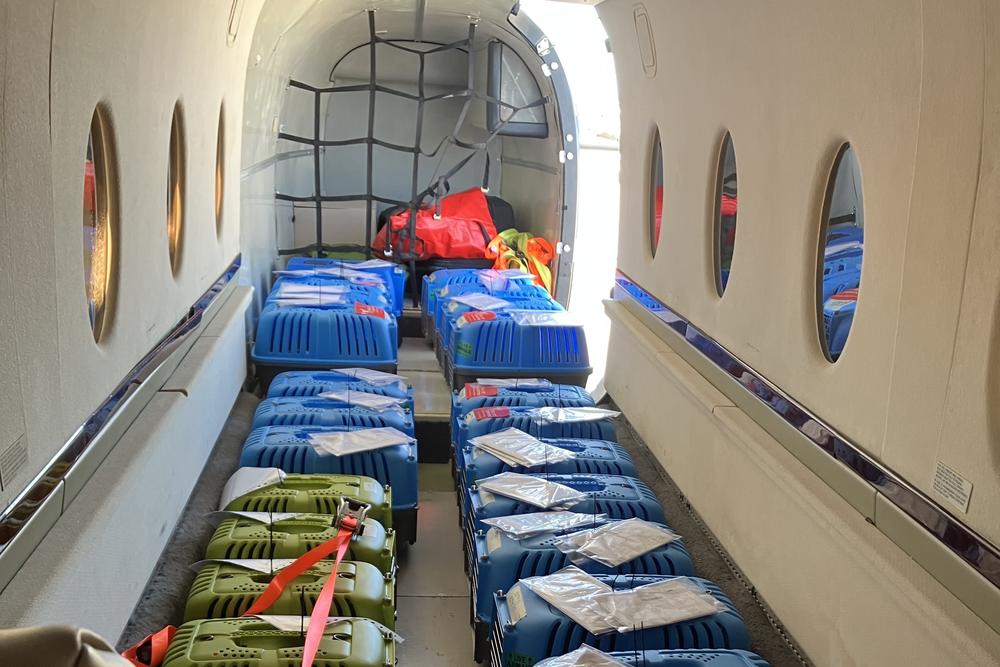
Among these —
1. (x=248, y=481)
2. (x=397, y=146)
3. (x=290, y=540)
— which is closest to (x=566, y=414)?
(x=248, y=481)

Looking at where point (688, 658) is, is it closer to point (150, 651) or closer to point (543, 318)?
point (150, 651)

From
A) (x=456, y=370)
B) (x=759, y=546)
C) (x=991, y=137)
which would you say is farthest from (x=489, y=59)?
(x=991, y=137)

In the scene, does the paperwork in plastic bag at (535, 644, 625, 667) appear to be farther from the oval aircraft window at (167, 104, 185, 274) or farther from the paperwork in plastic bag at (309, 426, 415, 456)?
the oval aircraft window at (167, 104, 185, 274)

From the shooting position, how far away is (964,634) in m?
1.60

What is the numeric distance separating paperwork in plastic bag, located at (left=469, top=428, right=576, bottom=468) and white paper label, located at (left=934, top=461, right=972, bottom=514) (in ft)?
6.04

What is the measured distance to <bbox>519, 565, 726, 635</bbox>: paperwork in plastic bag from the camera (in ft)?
7.98

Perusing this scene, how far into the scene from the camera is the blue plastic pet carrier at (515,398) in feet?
13.6

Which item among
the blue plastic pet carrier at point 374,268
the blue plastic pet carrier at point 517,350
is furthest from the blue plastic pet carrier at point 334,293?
the blue plastic pet carrier at point 517,350

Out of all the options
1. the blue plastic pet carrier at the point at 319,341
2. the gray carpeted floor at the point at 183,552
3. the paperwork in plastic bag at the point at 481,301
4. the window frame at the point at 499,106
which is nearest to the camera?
the gray carpeted floor at the point at 183,552

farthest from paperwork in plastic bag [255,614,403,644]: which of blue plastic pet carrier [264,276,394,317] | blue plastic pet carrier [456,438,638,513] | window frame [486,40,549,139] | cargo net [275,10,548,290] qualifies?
window frame [486,40,549,139]

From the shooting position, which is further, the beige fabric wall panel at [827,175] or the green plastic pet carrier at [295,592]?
the green plastic pet carrier at [295,592]

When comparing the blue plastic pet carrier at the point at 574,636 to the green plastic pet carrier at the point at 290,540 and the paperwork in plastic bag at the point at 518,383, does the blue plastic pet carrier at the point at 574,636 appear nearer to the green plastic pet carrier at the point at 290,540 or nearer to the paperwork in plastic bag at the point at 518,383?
the green plastic pet carrier at the point at 290,540

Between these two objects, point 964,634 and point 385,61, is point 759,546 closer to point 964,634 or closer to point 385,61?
point 964,634

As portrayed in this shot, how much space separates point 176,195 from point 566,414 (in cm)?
179
